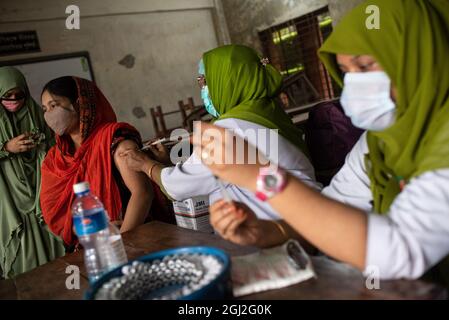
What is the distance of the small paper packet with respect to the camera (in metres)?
0.87

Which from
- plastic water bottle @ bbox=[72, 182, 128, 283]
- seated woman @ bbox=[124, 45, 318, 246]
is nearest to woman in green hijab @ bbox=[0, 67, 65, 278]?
seated woman @ bbox=[124, 45, 318, 246]

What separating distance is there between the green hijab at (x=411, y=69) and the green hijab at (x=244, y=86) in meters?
0.64

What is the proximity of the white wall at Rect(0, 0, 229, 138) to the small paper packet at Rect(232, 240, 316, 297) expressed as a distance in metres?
4.90

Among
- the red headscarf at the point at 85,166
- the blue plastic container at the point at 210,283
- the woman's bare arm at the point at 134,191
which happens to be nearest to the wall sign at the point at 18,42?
the red headscarf at the point at 85,166

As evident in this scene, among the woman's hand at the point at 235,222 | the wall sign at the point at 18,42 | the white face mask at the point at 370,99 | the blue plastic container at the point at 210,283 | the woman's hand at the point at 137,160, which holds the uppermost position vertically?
the wall sign at the point at 18,42

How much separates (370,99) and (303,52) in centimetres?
543

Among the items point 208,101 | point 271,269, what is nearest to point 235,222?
point 271,269

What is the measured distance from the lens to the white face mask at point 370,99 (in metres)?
0.97

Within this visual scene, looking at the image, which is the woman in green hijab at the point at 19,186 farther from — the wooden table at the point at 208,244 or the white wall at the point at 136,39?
the white wall at the point at 136,39

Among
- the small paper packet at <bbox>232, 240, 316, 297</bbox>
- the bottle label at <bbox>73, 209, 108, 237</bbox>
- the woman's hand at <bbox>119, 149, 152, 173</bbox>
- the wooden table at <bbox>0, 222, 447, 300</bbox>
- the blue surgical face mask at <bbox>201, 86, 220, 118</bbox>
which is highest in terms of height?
the blue surgical face mask at <bbox>201, 86, 220, 118</bbox>

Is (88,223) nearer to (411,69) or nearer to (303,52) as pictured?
(411,69)

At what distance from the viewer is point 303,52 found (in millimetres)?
6160

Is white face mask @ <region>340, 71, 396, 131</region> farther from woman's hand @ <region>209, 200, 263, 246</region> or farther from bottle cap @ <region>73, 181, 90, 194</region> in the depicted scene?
bottle cap @ <region>73, 181, 90, 194</region>
